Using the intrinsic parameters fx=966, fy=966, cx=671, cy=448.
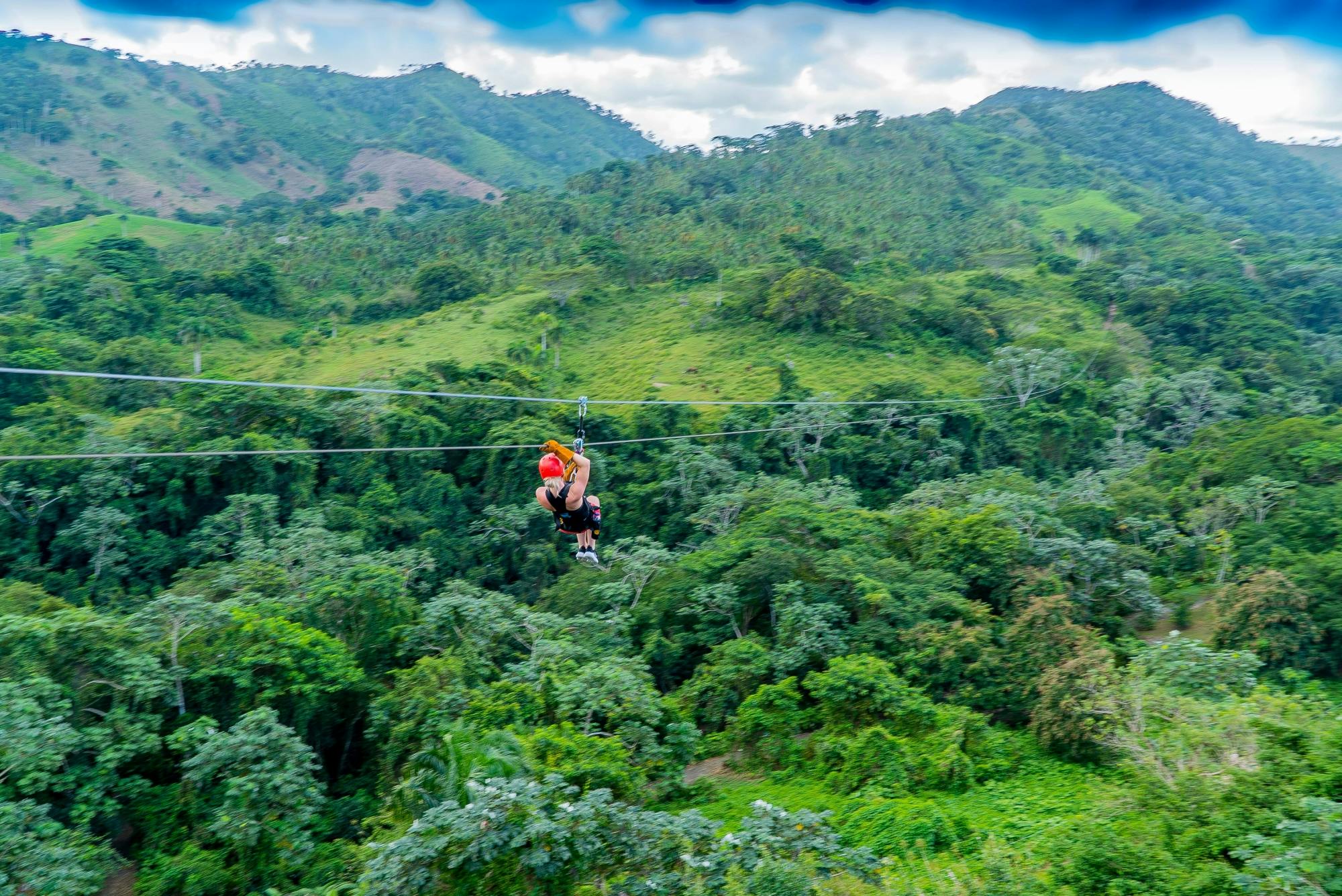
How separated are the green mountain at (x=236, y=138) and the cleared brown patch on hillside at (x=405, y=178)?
179mm

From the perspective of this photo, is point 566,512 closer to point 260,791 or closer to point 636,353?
point 260,791

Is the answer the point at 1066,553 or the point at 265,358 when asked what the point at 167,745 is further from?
the point at 265,358

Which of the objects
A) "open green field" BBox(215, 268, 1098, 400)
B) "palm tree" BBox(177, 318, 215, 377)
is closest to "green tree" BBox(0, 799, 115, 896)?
"open green field" BBox(215, 268, 1098, 400)

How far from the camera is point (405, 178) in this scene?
282ft

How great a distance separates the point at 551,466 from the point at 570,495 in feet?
1.26

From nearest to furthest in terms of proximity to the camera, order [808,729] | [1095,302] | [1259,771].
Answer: [1259,771] → [808,729] → [1095,302]

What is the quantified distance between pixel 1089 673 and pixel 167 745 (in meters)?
10.9

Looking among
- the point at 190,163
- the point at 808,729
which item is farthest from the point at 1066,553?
the point at 190,163

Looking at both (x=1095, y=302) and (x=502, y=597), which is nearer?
(x=502, y=597)

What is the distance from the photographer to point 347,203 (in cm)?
7869

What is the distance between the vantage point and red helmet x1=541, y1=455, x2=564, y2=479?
293 inches

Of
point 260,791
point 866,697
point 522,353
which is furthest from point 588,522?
point 522,353

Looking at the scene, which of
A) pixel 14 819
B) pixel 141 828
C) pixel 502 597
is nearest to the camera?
pixel 14 819

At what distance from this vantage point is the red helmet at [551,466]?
24.4 ft
